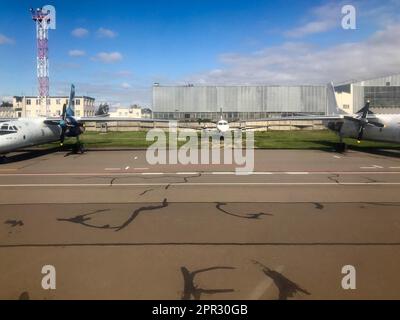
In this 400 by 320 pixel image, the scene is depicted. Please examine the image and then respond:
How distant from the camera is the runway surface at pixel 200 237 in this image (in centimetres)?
626

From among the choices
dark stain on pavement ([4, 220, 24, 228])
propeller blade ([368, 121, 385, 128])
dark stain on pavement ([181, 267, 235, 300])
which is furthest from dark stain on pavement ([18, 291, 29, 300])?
propeller blade ([368, 121, 385, 128])

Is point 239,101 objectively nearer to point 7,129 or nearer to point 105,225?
point 7,129

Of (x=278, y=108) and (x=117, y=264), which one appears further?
(x=278, y=108)

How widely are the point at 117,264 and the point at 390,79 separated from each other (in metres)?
98.6

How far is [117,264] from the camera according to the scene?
7199mm

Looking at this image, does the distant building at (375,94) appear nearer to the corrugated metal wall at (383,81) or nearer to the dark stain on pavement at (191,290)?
the corrugated metal wall at (383,81)

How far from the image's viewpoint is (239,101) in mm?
104438

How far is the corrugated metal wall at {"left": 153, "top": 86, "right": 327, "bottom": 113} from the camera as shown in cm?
10369

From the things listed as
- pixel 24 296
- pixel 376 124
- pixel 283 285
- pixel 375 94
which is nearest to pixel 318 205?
pixel 283 285

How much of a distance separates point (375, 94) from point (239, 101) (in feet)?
117

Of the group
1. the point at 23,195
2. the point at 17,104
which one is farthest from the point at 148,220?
the point at 17,104

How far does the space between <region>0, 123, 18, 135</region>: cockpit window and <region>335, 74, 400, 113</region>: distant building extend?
274ft

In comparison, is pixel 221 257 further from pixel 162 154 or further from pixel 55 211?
pixel 162 154
